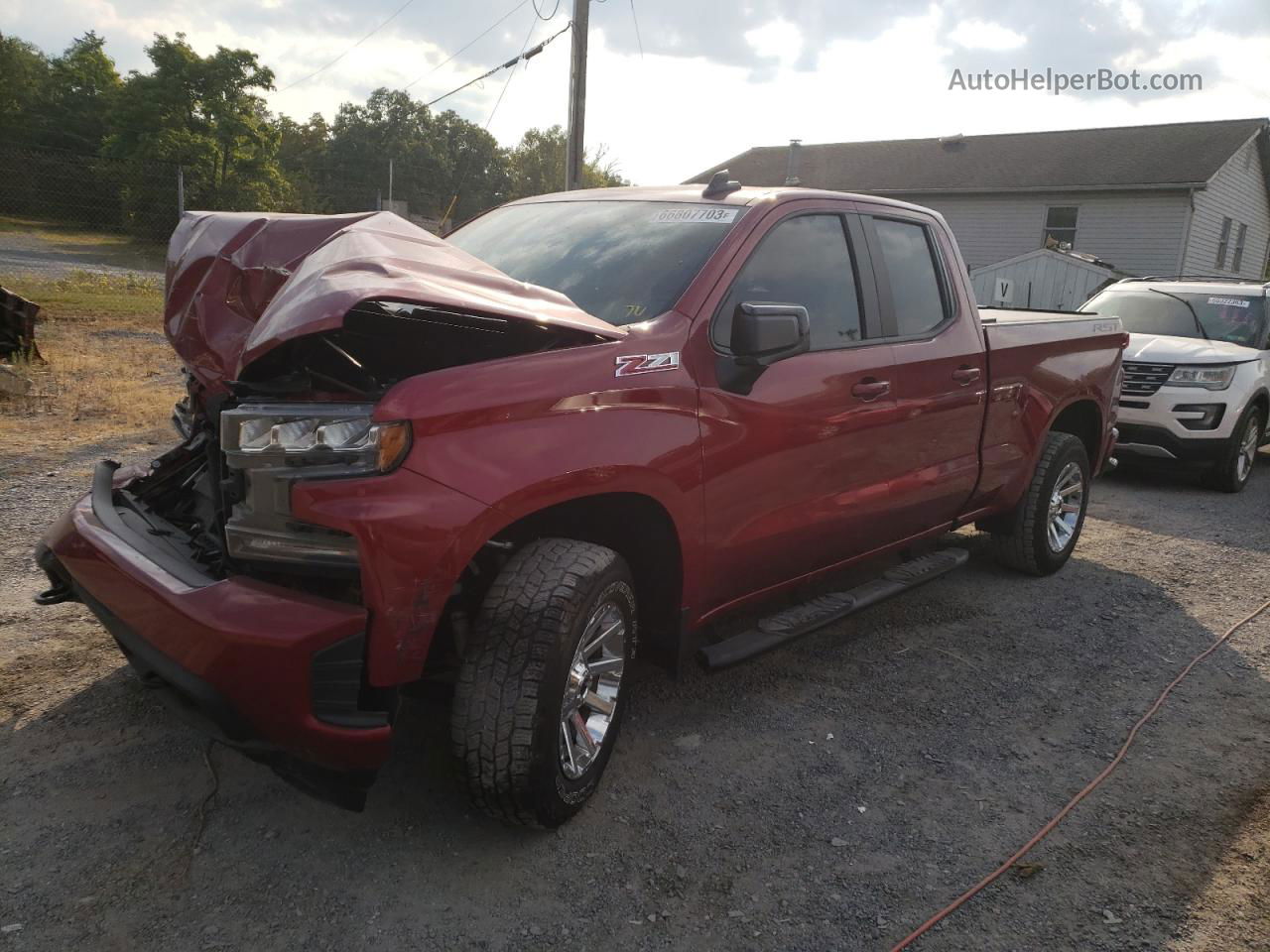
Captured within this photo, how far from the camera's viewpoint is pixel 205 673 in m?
2.37

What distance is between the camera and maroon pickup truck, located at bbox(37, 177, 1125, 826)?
7.91 ft

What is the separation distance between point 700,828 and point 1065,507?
3795 mm

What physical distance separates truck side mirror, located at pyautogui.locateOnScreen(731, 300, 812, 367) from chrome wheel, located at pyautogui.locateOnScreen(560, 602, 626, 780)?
953mm

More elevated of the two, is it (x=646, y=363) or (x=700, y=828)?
(x=646, y=363)

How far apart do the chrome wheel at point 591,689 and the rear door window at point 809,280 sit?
3.39ft

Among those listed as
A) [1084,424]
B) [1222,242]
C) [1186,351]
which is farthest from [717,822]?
[1222,242]

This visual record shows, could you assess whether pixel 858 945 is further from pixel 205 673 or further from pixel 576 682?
pixel 205 673

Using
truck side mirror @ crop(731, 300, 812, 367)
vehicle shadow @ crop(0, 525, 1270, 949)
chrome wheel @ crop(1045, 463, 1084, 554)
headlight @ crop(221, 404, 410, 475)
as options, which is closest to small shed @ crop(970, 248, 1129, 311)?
chrome wheel @ crop(1045, 463, 1084, 554)

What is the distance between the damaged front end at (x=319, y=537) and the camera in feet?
7.73

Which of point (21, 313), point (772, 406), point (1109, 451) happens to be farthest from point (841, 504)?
point (21, 313)

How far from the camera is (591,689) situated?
118 inches

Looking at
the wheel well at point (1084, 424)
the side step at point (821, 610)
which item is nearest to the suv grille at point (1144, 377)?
the wheel well at point (1084, 424)

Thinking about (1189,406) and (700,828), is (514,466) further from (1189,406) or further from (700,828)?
(1189,406)

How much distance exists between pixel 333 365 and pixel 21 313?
304 inches
